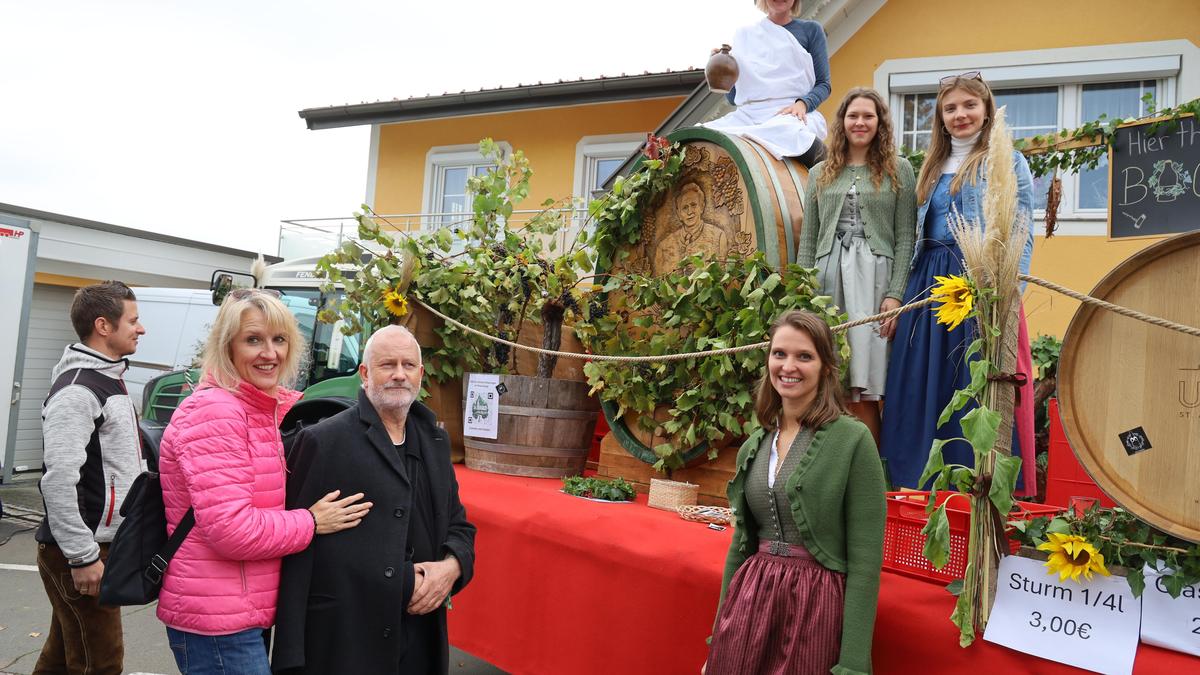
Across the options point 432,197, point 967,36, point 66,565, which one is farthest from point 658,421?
point 432,197

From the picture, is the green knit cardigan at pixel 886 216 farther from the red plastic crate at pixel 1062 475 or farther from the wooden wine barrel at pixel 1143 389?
the red plastic crate at pixel 1062 475

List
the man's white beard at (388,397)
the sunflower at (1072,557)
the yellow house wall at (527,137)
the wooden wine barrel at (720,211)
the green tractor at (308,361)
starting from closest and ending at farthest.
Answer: the sunflower at (1072,557)
the man's white beard at (388,397)
the wooden wine barrel at (720,211)
the green tractor at (308,361)
the yellow house wall at (527,137)

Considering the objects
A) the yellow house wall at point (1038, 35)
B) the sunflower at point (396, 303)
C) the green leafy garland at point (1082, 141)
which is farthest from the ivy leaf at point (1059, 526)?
the yellow house wall at point (1038, 35)

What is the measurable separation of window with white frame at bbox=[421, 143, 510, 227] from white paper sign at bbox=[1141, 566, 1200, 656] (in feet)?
47.9

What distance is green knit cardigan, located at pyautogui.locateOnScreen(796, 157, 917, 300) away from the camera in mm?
3189

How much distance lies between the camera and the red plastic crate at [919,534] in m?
2.27

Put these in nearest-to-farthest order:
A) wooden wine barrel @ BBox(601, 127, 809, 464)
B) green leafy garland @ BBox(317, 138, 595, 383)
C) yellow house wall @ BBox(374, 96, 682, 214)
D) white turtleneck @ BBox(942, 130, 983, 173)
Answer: white turtleneck @ BBox(942, 130, 983, 173), wooden wine barrel @ BBox(601, 127, 809, 464), green leafy garland @ BBox(317, 138, 595, 383), yellow house wall @ BBox(374, 96, 682, 214)

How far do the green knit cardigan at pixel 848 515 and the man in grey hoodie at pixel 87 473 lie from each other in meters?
2.39

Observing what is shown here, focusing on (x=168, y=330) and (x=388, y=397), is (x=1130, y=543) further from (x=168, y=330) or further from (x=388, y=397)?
(x=168, y=330)

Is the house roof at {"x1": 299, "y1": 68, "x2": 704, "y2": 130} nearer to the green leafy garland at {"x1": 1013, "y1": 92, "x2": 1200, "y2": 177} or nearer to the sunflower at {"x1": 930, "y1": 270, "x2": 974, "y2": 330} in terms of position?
the green leafy garland at {"x1": 1013, "y1": 92, "x2": 1200, "y2": 177}

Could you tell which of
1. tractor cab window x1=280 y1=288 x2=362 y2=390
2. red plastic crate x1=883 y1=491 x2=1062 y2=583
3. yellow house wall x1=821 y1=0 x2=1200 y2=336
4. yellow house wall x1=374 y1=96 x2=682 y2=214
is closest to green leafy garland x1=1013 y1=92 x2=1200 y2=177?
red plastic crate x1=883 y1=491 x2=1062 y2=583

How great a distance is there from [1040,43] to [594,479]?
26.5ft

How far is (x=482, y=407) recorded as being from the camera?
4312 millimetres

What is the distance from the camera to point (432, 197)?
632 inches
